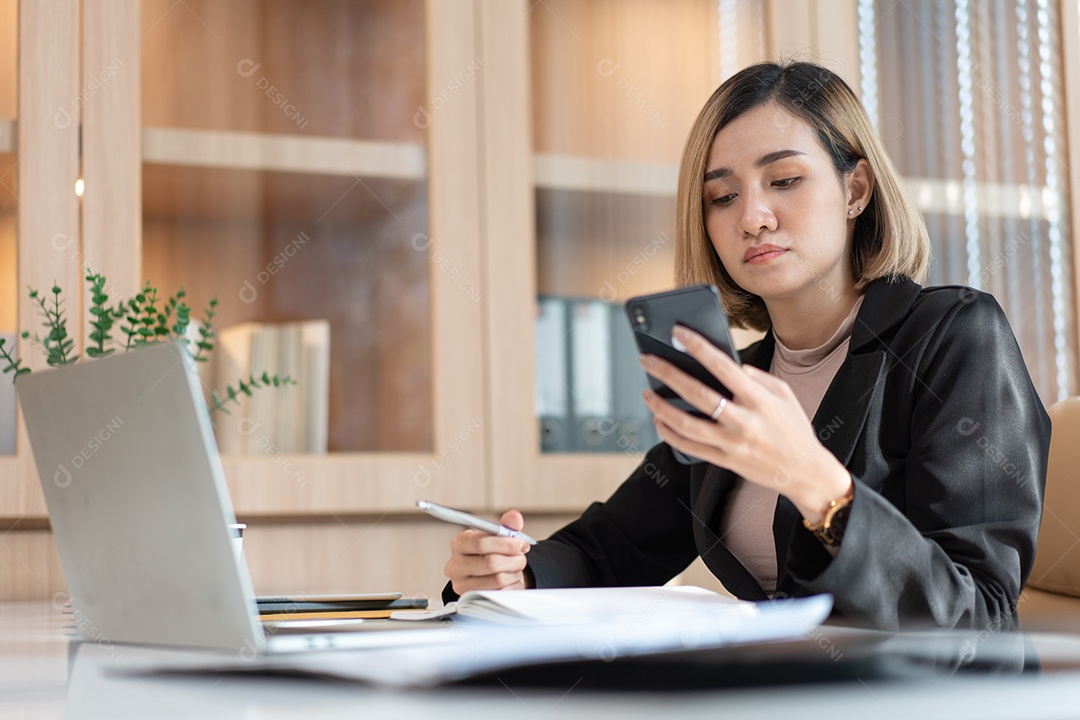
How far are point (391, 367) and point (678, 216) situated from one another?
2.08 ft

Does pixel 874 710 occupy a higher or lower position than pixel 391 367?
lower

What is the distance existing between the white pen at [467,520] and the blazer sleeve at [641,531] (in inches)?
10.8

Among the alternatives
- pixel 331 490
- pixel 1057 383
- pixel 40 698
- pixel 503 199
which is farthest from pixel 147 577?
pixel 1057 383

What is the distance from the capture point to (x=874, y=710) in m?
0.46

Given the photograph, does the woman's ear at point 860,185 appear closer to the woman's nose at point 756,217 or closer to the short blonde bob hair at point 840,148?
the short blonde bob hair at point 840,148

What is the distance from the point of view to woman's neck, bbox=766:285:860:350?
1.40m

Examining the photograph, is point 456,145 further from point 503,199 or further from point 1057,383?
point 1057,383

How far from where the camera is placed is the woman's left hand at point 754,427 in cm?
80

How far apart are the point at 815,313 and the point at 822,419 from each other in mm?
252

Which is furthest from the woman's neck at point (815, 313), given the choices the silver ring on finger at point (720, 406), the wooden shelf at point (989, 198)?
the wooden shelf at point (989, 198)

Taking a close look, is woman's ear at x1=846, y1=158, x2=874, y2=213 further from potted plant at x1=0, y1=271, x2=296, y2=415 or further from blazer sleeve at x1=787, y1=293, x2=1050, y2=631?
potted plant at x1=0, y1=271, x2=296, y2=415

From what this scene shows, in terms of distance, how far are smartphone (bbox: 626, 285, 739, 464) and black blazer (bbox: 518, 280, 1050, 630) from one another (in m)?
0.15

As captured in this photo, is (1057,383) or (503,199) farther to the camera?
(1057,383)

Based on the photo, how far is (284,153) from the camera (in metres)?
1.91
